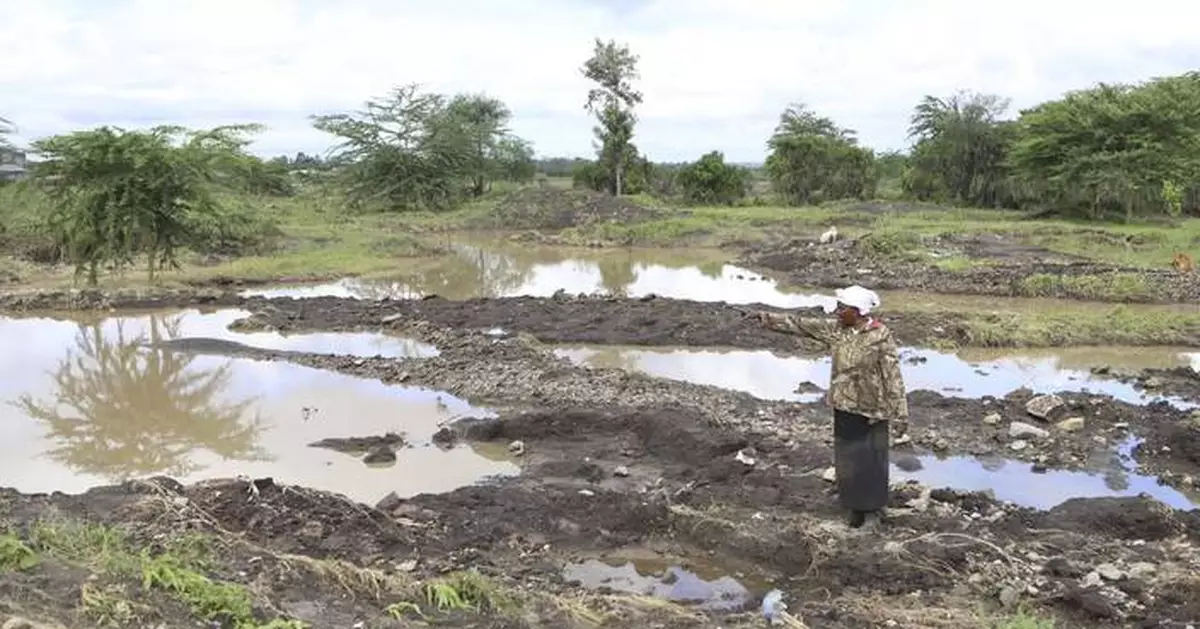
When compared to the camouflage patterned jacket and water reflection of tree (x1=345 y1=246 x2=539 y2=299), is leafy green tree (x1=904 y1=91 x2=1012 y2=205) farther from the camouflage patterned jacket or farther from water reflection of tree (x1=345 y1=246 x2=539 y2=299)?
the camouflage patterned jacket

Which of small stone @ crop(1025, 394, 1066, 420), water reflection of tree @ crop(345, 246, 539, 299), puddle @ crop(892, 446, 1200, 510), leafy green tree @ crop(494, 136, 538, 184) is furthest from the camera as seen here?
leafy green tree @ crop(494, 136, 538, 184)

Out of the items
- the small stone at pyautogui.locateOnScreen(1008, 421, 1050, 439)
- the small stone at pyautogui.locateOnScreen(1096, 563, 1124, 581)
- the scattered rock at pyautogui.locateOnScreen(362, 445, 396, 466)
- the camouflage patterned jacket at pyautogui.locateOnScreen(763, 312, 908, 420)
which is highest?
the camouflage patterned jacket at pyautogui.locateOnScreen(763, 312, 908, 420)

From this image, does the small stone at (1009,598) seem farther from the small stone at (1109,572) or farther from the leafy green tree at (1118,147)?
the leafy green tree at (1118,147)

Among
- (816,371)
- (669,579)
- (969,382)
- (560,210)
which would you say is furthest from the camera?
(560,210)

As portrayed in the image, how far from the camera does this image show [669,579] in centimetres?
626

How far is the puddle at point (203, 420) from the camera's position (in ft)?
28.6

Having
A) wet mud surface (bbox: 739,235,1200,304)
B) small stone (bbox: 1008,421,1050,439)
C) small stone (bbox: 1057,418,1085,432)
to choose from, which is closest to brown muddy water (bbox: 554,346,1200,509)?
small stone (bbox: 1057,418,1085,432)

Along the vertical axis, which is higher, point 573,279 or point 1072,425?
point 573,279

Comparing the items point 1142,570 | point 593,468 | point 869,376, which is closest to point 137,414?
point 593,468

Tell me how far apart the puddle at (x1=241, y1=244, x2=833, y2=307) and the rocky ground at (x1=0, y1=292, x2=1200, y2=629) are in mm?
9957

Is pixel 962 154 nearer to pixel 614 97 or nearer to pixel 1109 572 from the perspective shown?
pixel 614 97

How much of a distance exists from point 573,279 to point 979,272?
945 centimetres

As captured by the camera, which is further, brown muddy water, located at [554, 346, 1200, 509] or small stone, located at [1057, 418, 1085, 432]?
small stone, located at [1057, 418, 1085, 432]

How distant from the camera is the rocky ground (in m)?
4.96
